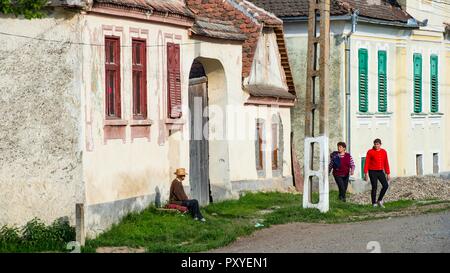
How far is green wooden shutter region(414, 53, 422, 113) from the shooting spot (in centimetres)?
4169

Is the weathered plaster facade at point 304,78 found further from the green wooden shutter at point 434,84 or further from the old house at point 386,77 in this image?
the green wooden shutter at point 434,84

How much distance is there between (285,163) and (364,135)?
16.7 feet

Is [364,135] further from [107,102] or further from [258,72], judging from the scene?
[107,102]

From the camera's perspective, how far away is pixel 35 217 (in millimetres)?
20422

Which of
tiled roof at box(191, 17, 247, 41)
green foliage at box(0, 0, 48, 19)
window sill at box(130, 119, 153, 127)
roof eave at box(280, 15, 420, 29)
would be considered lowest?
window sill at box(130, 119, 153, 127)

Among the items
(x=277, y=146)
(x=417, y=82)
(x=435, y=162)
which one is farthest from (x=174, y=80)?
(x=435, y=162)

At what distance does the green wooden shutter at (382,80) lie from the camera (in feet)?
129

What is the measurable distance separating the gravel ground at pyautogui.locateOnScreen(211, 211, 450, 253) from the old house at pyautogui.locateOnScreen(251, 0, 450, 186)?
12.2m

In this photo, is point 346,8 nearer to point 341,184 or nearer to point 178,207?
point 341,184

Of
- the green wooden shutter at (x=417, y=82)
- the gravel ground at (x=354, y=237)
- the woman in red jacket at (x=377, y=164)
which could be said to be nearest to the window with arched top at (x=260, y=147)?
the woman in red jacket at (x=377, y=164)

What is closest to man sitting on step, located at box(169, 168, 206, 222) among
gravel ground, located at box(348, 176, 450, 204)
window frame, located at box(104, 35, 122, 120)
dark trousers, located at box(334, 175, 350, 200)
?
window frame, located at box(104, 35, 122, 120)

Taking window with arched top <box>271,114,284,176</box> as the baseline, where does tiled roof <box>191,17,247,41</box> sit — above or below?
above

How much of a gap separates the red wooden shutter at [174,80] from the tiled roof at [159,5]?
711 mm

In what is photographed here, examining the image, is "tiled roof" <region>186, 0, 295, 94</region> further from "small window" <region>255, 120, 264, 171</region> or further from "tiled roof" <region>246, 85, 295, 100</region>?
"small window" <region>255, 120, 264, 171</region>
